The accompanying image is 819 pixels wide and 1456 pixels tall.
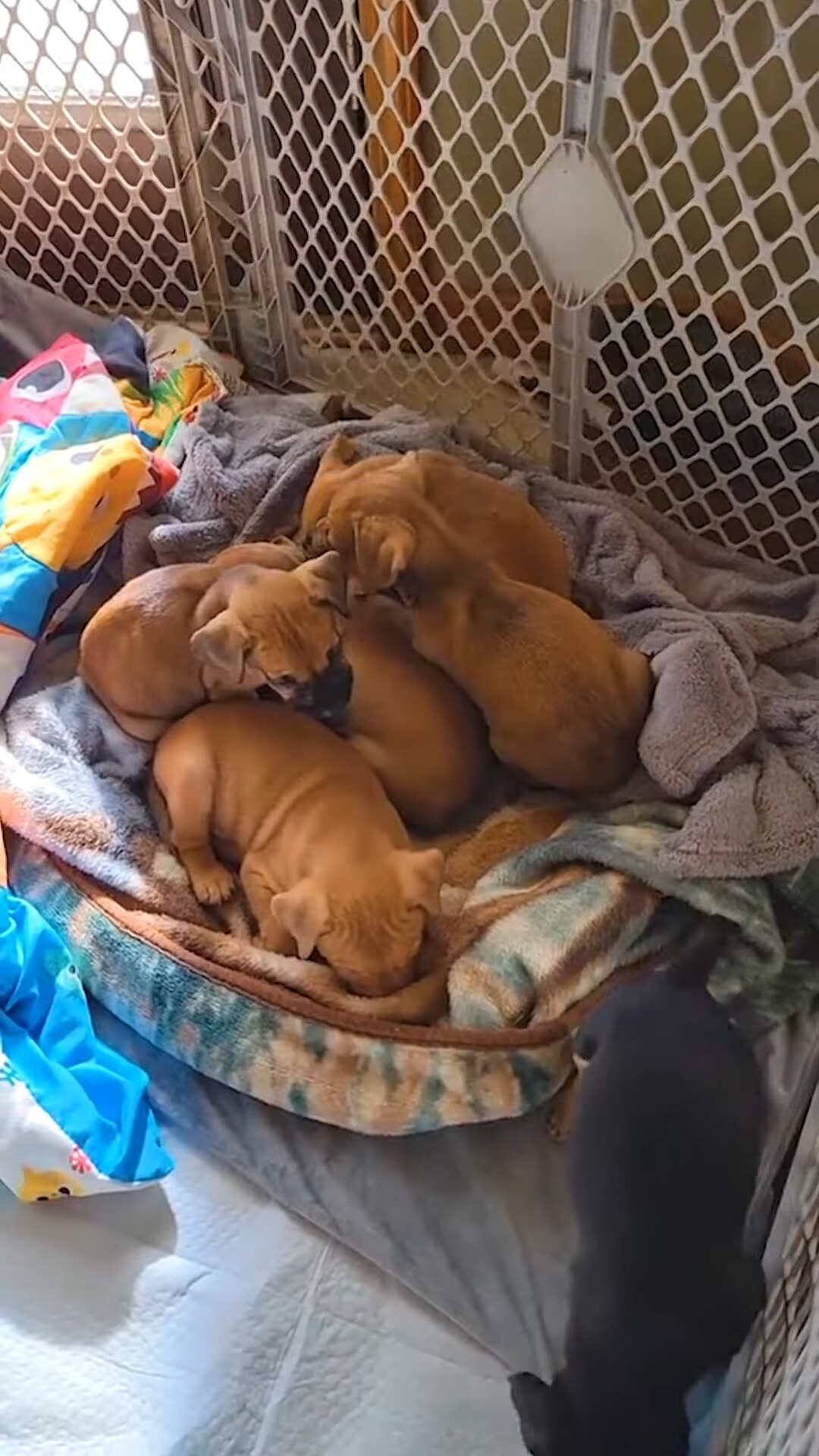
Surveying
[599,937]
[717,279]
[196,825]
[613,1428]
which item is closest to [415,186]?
[717,279]

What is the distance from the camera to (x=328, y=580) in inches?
53.6

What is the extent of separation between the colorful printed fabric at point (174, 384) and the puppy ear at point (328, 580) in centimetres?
40

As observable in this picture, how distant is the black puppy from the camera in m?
0.98

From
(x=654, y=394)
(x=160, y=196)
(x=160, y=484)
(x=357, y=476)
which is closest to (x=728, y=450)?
(x=654, y=394)

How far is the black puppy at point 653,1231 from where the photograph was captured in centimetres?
98

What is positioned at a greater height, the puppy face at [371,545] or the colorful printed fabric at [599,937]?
the puppy face at [371,545]

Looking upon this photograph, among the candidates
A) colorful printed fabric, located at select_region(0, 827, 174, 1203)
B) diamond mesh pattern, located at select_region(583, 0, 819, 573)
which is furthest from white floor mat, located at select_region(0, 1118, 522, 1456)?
diamond mesh pattern, located at select_region(583, 0, 819, 573)

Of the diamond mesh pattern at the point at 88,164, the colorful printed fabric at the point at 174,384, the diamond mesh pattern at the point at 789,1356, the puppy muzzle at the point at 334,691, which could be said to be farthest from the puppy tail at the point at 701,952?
the diamond mesh pattern at the point at 88,164

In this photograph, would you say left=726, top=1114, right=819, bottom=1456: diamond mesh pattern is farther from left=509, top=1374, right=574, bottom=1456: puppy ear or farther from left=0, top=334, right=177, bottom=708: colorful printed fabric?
left=0, top=334, right=177, bottom=708: colorful printed fabric

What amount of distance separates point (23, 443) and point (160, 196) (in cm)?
36

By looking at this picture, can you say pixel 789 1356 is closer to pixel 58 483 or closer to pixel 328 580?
pixel 328 580

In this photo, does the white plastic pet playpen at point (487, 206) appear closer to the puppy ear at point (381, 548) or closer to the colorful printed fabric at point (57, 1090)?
the puppy ear at point (381, 548)

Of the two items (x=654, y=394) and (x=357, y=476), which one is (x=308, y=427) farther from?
(x=654, y=394)

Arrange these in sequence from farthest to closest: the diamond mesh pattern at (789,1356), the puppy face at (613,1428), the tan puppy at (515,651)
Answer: the tan puppy at (515,651), the puppy face at (613,1428), the diamond mesh pattern at (789,1356)
